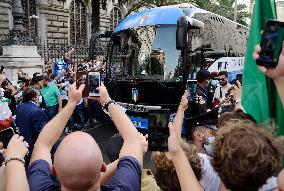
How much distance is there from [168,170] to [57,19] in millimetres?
23792

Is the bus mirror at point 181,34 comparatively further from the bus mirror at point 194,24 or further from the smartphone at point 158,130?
the smartphone at point 158,130

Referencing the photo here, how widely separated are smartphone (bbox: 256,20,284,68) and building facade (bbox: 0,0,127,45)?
2045cm

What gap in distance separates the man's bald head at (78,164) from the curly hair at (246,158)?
608mm

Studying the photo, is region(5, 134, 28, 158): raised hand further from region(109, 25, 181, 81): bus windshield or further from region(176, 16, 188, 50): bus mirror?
region(109, 25, 181, 81): bus windshield

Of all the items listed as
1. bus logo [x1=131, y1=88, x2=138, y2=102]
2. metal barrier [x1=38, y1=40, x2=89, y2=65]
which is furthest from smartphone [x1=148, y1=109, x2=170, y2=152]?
metal barrier [x1=38, y1=40, x2=89, y2=65]

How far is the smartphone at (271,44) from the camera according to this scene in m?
1.79

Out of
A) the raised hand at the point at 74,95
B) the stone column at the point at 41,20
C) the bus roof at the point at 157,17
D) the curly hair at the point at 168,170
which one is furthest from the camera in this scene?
the stone column at the point at 41,20

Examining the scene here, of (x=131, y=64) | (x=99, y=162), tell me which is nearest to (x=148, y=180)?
(x=99, y=162)

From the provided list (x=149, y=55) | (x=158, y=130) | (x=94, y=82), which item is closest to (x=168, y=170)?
(x=158, y=130)

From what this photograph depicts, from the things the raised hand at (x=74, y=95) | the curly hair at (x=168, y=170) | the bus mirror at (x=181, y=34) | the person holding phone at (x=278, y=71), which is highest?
the bus mirror at (x=181, y=34)

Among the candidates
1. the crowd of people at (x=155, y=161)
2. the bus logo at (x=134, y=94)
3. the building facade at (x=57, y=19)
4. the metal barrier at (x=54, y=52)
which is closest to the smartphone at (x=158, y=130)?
the crowd of people at (x=155, y=161)

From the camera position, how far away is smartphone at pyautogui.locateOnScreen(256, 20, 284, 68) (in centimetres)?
179

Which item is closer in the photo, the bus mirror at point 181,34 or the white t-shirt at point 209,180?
the white t-shirt at point 209,180

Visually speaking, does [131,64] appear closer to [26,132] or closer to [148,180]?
[26,132]
